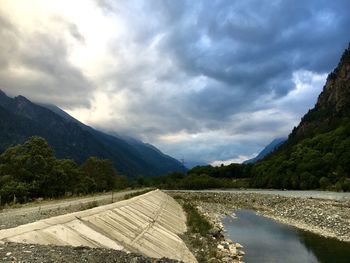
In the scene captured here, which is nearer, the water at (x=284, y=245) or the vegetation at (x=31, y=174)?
the water at (x=284, y=245)

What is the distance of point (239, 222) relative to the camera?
5206 cm

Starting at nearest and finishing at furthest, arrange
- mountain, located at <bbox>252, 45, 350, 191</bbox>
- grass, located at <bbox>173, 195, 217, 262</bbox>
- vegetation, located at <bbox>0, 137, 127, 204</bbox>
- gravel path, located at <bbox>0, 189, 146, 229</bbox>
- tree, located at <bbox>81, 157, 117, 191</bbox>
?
gravel path, located at <bbox>0, 189, 146, 229</bbox> < grass, located at <bbox>173, 195, 217, 262</bbox> < vegetation, located at <bbox>0, 137, 127, 204</bbox> < tree, located at <bbox>81, 157, 117, 191</bbox> < mountain, located at <bbox>252, 45, 350, 191</bbox>

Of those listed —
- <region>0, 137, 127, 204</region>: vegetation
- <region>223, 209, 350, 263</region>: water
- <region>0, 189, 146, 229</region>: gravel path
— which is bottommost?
<region>223, 209, 350, 263</region>: water

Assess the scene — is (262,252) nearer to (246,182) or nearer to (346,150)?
(346,150)

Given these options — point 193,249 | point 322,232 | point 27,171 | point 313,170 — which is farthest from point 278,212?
point 313,170

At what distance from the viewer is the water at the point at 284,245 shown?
29500 mm

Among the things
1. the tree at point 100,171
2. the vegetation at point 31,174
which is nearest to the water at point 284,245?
the vegetation at point 31,174

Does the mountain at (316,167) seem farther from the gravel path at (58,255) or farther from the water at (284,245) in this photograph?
the gravel path at (58,255)

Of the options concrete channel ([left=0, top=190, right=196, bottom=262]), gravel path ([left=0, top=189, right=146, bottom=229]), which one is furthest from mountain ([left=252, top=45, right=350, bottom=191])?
concrete channel ([left=0, top=190, right=196, bottom=262])

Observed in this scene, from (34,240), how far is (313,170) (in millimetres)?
153094

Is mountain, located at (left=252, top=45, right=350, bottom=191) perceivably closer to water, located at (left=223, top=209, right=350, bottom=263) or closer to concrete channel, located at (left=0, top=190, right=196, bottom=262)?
water, located at (left=223, top=209, right=350, bottom=263)

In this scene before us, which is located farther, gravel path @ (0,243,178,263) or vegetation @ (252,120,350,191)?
vegetation @ (252,120,350,191)

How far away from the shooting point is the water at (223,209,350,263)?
29.5 meters

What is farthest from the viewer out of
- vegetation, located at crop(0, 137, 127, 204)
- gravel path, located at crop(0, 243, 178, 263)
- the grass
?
vegetation, located at crop(0, 137, 127, 204)
